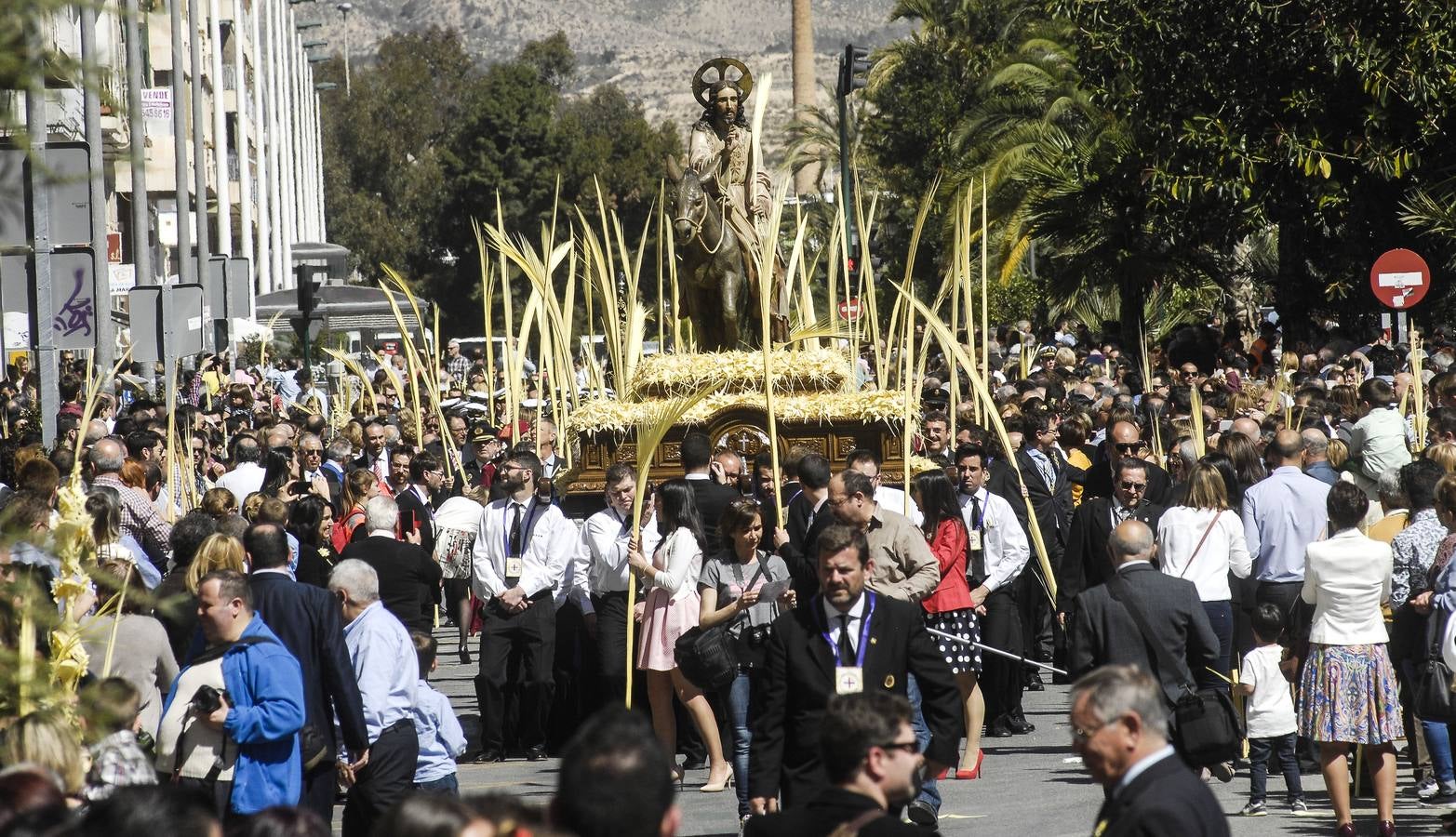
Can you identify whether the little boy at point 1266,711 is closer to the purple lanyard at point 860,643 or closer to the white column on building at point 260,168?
the purple lanyard at point 860,643

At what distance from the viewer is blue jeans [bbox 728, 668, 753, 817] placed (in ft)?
31.1

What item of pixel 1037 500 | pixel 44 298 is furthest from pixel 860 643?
pixel 44 298

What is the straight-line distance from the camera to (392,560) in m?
11.2

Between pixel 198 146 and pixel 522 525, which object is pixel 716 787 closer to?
pixel 522 525

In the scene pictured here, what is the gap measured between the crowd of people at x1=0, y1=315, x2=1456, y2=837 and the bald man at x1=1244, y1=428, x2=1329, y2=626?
0.7 inches

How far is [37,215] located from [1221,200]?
18.4 meters

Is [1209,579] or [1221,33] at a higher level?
[1221,33]

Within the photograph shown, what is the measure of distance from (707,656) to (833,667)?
214 centimetres

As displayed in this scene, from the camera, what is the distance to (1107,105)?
29688 millimetres

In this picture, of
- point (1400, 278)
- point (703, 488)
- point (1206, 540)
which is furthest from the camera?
point (1400, 278)

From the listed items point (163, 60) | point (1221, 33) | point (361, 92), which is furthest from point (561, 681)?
point (361, 92)

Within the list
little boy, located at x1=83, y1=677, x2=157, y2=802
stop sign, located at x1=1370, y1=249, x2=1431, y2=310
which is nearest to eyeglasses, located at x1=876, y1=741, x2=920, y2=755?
little boy, located at x1=83, y1=677, x2=157, y2=802

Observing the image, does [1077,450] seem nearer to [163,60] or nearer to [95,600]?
[95,600]

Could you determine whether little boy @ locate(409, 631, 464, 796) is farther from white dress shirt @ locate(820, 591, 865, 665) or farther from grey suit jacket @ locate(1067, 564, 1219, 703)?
grey suit jacket @ locate(1067, 564, 1219, 703)
